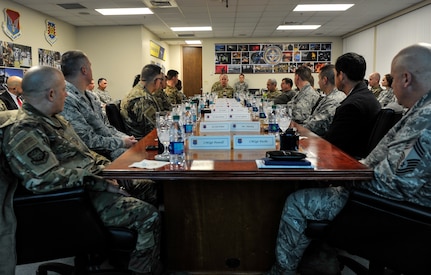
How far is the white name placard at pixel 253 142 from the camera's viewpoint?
6.38 ft

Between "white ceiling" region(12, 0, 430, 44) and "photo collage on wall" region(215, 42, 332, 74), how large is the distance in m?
1.14

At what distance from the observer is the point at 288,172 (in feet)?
4.82

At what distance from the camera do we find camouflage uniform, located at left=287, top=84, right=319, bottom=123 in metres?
4.55

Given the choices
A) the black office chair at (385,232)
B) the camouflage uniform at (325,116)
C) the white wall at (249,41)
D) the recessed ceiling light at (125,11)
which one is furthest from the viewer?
the white wall at (249,41)

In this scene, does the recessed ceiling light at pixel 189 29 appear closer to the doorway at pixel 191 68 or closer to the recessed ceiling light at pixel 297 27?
the recessed ceiling light at pixel 297 27

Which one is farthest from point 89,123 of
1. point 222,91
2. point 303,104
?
point 222,91

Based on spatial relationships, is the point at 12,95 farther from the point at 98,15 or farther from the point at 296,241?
the point at 296,241

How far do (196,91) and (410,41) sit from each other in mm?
9281

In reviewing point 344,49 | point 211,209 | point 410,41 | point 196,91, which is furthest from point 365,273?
point 196,91

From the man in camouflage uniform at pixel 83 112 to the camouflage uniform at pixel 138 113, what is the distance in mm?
748

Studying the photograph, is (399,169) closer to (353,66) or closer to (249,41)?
(353,66)

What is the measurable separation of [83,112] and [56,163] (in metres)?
1.22

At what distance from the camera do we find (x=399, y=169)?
1.40 metres

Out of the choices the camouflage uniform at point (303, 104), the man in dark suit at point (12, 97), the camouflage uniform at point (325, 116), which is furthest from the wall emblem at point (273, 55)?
the camouflage uniform at point (325, 116)
